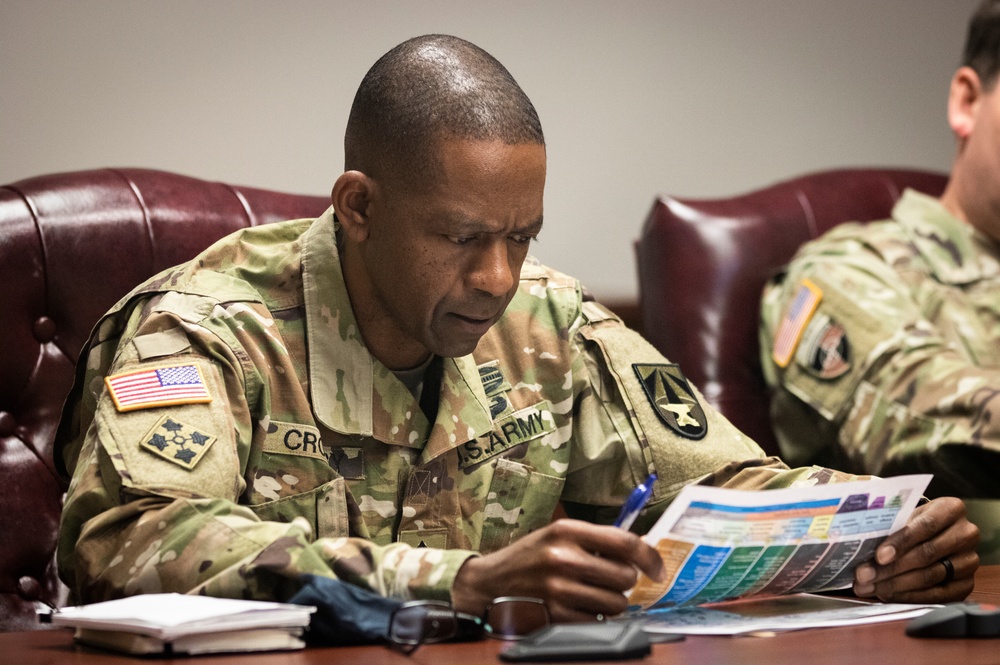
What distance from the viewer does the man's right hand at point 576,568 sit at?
1054mm

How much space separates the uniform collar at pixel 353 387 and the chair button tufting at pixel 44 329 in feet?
1.43

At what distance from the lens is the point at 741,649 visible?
987mm

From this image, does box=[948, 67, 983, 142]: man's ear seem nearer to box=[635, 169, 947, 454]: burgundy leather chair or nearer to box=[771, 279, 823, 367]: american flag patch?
box=[635, 169, 947, 454]: burgundy leather chair

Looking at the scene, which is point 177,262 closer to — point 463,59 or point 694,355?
point 463,59

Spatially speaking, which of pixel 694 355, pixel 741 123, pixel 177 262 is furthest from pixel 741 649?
pixel 741 123

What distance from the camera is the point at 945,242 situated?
7.91 ft

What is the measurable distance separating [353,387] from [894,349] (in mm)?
1110

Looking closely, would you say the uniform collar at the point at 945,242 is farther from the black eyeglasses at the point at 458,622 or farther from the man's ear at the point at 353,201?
the black eyeglasses at the point at 458,622

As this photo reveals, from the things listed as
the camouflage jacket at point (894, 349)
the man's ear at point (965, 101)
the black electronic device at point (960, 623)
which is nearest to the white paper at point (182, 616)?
the black electronic device at point (960, 623)

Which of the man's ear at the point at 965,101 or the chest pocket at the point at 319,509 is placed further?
the man's ear at the point at 965,101

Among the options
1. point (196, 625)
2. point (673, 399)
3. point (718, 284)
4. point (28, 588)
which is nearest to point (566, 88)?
point (718, 284)

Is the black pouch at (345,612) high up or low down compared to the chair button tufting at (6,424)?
up

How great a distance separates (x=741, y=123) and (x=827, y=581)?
170 centimetres

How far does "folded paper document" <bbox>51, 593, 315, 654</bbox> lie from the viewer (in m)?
0.97
